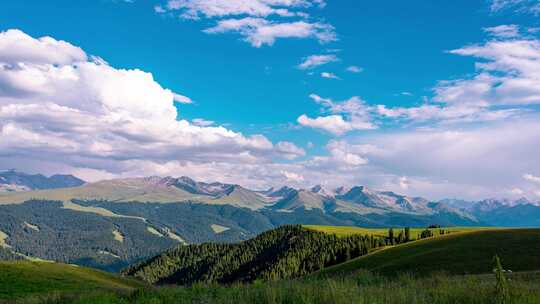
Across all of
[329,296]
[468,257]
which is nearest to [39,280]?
[329,296]

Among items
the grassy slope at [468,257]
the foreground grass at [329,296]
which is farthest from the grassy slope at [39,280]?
the grassy slope at [468,257]

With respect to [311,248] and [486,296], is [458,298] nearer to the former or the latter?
[486,296]

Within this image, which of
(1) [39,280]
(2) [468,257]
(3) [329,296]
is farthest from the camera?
(2) [468,257]

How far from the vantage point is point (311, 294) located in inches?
491

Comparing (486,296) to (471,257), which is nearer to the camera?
(486,296)

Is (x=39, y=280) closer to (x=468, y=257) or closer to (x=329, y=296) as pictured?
(x=329, y=296)

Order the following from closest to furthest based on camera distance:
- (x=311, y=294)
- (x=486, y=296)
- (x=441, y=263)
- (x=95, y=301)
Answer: (x=486, y=296)
(x=311, y=294)
(x=95, y=301)
(x=441, y=263)

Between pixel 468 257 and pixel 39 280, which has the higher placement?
pixel 468 257

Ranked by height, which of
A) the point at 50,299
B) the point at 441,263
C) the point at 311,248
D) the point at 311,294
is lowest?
the point at 311,248

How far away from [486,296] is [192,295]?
32.0 feet

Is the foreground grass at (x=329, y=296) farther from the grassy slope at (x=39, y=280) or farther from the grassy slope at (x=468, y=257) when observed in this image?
the grassy slope at (x=468, y=257)

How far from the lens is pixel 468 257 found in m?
60.2

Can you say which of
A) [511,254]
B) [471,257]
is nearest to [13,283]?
[471,257]

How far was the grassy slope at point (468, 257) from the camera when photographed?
173ft
